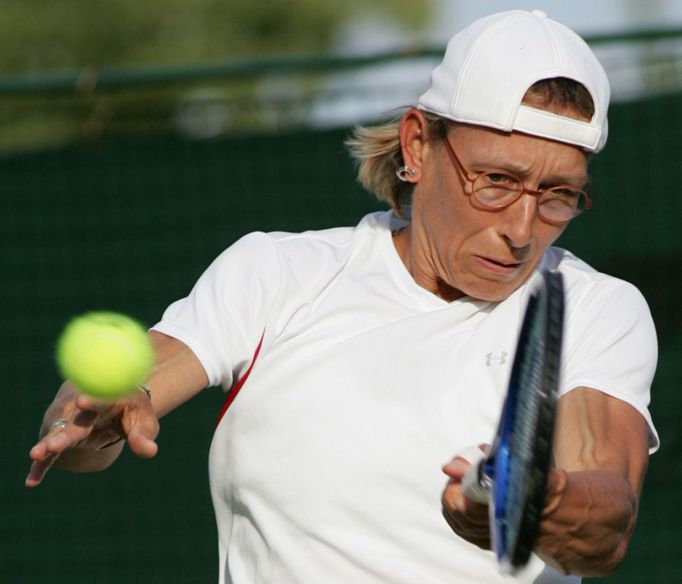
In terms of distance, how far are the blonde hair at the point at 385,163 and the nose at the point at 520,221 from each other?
0.47m

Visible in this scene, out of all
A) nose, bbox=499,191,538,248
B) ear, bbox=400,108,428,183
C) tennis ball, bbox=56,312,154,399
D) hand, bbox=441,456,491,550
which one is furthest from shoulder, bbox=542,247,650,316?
tennis ball, bbox=56,312,154,399

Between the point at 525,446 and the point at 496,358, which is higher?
the point at 525,446

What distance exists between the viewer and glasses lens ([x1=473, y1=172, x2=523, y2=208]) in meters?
2.73

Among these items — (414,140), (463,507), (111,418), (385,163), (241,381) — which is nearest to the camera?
(463,507)

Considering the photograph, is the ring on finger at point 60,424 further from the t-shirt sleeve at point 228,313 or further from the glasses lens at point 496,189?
the glasses lens at point 496,189

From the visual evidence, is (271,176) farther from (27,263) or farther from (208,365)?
(208,365)

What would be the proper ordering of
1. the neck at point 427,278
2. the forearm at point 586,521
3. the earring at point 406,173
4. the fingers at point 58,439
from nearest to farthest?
the forearm at point 586,521 < the fingers at point 58,439 < the neck at point 427,278 < the earring at point 406,173

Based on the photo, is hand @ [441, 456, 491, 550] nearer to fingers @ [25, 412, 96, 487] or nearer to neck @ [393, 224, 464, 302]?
fingers @ [25, 412, 96, 487]

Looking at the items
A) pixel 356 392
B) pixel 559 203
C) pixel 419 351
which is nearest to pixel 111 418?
pixel 356 392

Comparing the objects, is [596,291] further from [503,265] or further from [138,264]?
[138,264]

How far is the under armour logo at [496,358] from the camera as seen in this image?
271 cm

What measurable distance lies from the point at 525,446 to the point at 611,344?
2.48 ft

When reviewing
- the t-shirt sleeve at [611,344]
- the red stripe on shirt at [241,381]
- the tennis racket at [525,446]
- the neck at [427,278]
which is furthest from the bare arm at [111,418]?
the t-shirt sleeve at [611,344]

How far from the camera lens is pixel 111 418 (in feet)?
8.01
